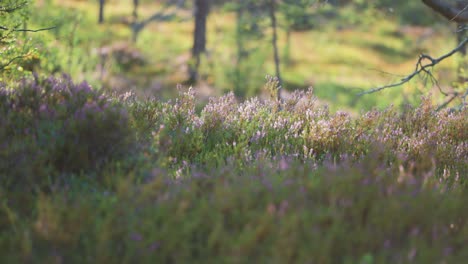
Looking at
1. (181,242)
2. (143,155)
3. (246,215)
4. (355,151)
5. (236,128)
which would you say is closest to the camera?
(181,242)

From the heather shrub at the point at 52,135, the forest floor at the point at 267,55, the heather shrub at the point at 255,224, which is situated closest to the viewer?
the heather shrub at the point at 255,224

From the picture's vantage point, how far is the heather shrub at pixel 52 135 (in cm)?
353

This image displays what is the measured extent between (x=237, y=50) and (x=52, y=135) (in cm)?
1754

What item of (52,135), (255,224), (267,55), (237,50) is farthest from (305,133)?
(237,50)

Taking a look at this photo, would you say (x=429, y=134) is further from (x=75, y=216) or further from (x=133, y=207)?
(x=75, y=216)

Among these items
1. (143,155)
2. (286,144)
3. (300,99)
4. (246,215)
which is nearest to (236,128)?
(286,144)

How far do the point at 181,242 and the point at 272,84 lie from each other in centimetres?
367

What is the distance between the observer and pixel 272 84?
20.0 ft

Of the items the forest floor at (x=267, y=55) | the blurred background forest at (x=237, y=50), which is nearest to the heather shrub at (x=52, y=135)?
the blurred background forest at (x=237, y=50)

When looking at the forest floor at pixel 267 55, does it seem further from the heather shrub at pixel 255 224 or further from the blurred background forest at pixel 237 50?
the heather shrub at pixel 255 224

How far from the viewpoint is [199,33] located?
1636 centimetres

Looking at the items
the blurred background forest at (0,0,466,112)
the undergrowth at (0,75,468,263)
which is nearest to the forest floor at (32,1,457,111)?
the blurred background forest at (0,0,466,112)

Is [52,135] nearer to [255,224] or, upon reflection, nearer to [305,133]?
[255,224]

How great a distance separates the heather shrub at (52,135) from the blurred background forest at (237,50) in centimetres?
86
